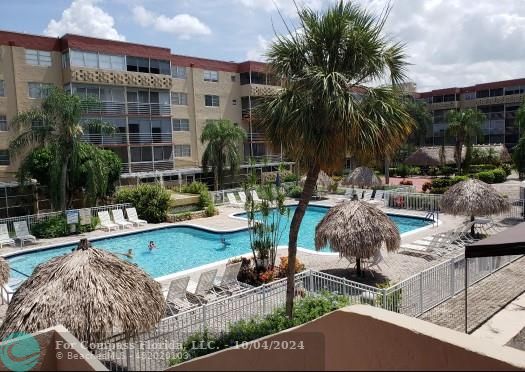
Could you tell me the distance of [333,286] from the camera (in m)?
11.6

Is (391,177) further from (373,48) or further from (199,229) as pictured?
(373,48)

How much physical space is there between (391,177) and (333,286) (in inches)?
1469

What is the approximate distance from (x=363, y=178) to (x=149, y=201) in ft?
51.1

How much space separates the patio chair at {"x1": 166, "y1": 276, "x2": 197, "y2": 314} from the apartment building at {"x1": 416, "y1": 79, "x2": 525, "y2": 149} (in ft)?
176

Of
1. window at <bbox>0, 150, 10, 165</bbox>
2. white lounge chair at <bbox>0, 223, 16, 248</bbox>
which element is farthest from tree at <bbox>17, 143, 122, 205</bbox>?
window at <bbox>0, 150, 10, 165</bbox>

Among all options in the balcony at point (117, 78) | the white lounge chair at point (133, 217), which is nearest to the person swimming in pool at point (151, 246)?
the white lounge chair at point (133, 217)

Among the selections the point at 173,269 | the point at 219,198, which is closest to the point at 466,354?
the point at 173,269

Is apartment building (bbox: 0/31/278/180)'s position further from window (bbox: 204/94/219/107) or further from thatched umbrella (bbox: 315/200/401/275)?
thatched umbrella (bbox: 315/200/401/275)

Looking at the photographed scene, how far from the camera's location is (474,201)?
17.5 m

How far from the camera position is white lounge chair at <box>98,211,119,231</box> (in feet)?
71.3

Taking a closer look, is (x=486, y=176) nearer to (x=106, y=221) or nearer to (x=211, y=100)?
(x=211, y=100)

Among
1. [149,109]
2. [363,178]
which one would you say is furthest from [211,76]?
[363,178]

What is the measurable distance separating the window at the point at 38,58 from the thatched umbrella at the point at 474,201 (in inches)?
1042

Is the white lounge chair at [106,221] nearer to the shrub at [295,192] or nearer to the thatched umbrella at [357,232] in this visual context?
the thatched umbrella at [357,232]
